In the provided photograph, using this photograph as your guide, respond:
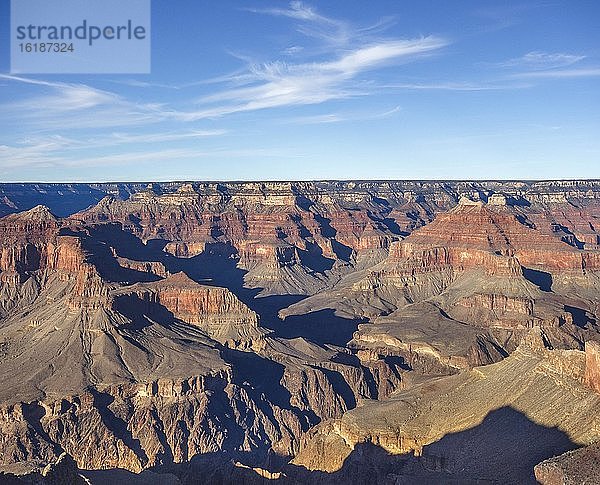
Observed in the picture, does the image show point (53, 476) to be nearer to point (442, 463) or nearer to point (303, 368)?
point (442, 463)

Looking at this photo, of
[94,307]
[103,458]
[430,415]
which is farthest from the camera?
[94,307]

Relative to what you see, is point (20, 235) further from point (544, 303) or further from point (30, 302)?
point (544, 303)

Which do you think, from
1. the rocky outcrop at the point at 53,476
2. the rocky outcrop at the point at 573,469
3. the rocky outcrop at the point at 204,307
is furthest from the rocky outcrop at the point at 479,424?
the rocky outcrop at the point at 204,307

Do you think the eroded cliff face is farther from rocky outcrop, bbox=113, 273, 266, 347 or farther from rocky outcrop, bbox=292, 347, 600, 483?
rocky outcrop, bbox=113, 273, 266, 347

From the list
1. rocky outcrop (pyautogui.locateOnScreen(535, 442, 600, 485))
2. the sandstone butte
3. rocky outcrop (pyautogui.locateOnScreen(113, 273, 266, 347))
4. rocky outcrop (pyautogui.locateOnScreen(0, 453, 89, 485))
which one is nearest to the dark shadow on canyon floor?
the sandstone butte

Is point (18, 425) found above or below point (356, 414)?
below

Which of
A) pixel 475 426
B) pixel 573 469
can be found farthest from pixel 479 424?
pixel 573 469

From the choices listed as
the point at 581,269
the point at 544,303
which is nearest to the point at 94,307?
the point at 544,303
